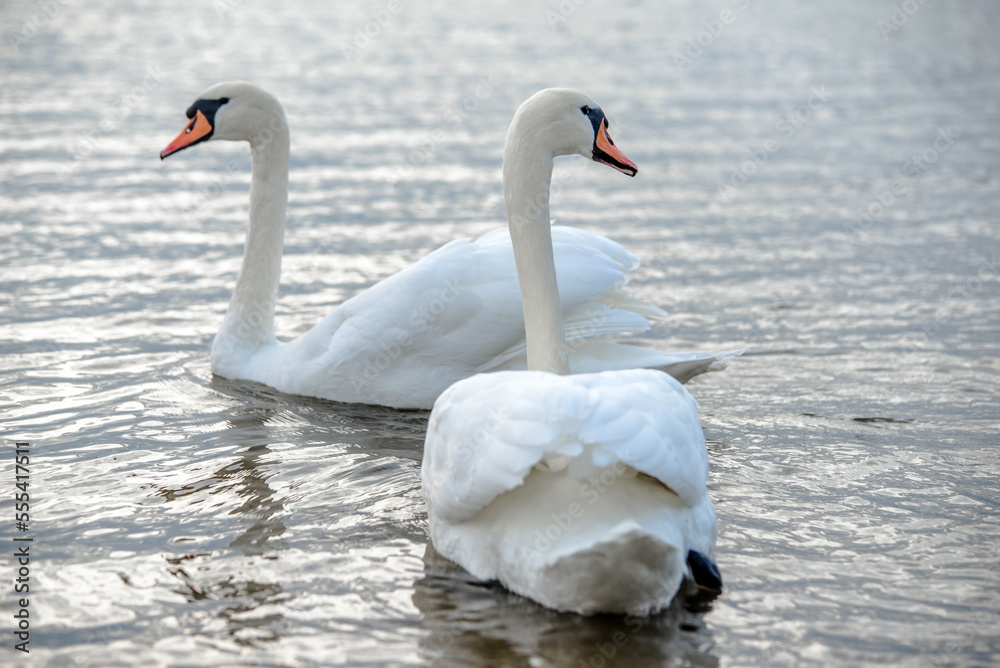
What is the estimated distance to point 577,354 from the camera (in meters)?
6.14

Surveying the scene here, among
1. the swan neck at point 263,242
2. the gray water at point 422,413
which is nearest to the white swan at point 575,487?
the gray water at point 422,413

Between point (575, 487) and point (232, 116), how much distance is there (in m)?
4.34

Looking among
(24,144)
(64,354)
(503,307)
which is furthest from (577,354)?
(24,144)

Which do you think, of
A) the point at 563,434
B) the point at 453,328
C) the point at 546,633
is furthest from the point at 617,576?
the point at 453,328

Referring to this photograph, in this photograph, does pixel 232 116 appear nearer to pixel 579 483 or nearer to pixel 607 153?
pixel 607 153

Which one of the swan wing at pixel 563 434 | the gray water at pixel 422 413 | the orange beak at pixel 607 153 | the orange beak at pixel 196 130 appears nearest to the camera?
the swan wing at pixel 563 434

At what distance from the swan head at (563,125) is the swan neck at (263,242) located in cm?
286

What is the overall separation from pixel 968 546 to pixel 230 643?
9.86 ft

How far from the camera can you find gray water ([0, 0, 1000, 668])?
4.07 metres

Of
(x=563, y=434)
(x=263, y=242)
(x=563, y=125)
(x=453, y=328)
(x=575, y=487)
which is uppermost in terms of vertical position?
(x=563, y=125)

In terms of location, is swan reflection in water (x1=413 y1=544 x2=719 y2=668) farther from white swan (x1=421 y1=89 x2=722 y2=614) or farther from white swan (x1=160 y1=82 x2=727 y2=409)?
white swan (x1=160 y1=82 x2=727 y2=409)

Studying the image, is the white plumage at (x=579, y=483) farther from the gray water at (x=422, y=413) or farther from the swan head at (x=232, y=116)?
the swan head at (x=232, y=116)

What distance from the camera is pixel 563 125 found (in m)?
4.70

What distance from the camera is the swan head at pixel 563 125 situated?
15.3ft
